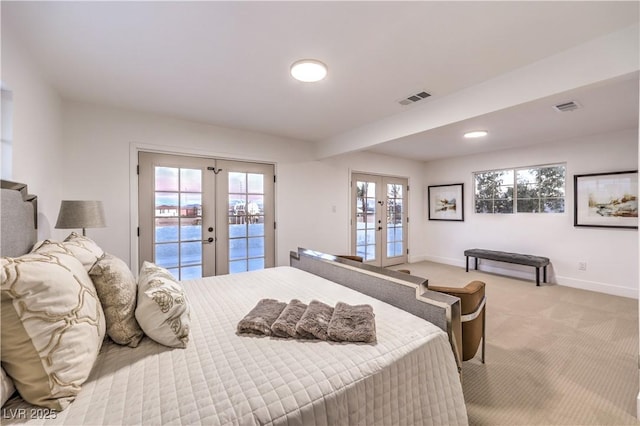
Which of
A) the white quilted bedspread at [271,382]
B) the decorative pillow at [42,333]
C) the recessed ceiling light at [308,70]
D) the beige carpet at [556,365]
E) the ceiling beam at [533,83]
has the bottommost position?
the beige carpet at [556,365]

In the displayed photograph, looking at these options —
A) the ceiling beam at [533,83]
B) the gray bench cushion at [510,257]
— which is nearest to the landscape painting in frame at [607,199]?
the gray bench cushion at [510,257]

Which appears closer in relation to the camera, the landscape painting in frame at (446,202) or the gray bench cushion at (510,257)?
the gray bench cushion at (510,257)

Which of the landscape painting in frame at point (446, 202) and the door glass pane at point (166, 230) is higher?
the landscape painting in frame at point (446, 202)

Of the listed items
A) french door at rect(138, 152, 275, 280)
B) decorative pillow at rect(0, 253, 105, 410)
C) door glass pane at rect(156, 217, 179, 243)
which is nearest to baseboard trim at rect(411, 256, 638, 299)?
french door at rect(138, 152, 275, 280)

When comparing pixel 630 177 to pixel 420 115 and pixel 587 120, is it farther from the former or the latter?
pixel 420 115

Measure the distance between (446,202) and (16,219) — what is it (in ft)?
21.3

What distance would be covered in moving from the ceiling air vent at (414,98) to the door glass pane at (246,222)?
90.4 inches

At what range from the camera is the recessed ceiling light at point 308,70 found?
6.77ft

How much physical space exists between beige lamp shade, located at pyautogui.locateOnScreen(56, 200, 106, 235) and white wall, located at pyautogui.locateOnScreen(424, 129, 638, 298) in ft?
20.1

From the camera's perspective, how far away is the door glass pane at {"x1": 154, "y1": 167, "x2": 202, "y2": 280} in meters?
3.30

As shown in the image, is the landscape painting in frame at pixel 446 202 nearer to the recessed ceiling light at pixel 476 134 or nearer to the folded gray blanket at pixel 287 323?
the recessed ceiling light at pixel 476 134

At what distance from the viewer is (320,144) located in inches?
176

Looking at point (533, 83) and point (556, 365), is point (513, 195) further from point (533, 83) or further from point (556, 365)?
point (556, 365)

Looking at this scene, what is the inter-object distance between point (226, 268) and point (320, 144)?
99.0 inches
